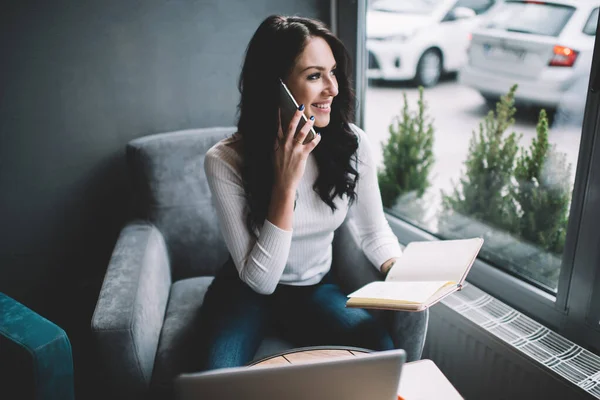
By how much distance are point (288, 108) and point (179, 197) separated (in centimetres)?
64

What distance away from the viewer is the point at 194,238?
5.49ft

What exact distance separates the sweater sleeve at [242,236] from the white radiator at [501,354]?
0.59 metres

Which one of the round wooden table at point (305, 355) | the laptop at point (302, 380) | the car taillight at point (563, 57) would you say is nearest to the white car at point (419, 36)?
the car taillight at point (563, 57)

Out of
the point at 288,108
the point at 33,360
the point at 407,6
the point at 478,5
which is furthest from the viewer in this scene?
the point at 407,6

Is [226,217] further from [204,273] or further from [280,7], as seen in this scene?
[280,7]

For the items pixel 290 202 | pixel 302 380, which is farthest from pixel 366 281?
pixel 302 380

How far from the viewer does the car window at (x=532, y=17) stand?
127cm

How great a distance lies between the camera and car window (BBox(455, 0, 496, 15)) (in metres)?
1.46

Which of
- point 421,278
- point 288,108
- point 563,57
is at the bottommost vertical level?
point 421,278

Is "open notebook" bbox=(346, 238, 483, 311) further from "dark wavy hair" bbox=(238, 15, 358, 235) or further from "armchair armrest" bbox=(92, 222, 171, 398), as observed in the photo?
"armchair armrest" bbox=(92, 222, 171, 398)

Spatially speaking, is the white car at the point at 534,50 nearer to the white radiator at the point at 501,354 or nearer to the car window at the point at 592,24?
the car window at the point at 592,24

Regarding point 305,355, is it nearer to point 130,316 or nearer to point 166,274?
point 130,316

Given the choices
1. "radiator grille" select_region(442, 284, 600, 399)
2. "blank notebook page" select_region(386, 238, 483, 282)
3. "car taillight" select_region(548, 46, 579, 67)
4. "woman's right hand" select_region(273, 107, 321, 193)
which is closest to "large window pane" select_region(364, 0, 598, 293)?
"car taillight" select_region(548, 46, 579, 67)

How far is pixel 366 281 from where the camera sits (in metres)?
1.37
